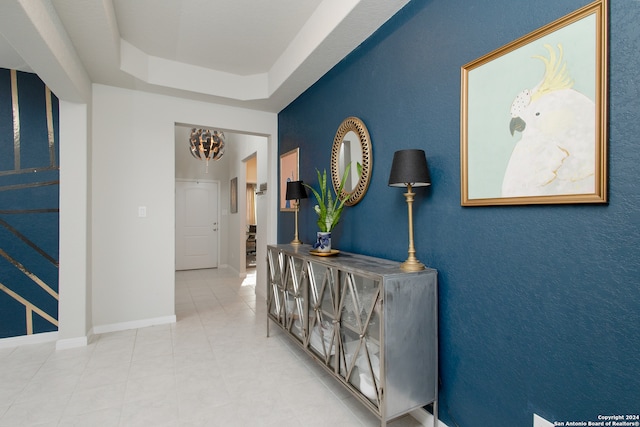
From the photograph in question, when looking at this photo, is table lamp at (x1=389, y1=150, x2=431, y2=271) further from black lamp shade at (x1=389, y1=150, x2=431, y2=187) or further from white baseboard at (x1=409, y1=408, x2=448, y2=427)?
white baseboard at (x1=409, y1=408, x2=448, y2=427)

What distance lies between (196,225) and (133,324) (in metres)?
3.60

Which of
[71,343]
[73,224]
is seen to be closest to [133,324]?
[71,343]

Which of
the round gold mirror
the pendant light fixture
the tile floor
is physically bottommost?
the tile floor

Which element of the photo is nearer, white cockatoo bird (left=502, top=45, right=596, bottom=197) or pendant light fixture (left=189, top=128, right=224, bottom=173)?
white cockatoo bird (left=502, top=45, right=596, bottom=197)

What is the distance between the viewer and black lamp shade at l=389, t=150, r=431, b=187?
1564 millimetres

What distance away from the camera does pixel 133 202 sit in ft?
10.4

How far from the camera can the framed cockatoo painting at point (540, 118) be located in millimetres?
1070

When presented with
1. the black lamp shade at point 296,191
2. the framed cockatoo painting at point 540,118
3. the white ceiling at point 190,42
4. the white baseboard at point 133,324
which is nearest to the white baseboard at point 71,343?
the white baseboard at point 133,324

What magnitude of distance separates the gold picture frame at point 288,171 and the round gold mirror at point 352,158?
2.71 ft

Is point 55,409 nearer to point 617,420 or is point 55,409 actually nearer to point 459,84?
point 617,420

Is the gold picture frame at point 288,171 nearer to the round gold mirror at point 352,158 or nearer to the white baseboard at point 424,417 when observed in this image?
the round gold mirror at point 352,158

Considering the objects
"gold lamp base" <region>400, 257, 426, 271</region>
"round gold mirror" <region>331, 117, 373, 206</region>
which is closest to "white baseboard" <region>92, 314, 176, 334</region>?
"round gold mirror" <region>331, 117, 373, 206</region>

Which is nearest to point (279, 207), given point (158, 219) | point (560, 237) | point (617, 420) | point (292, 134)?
point (292, 134)

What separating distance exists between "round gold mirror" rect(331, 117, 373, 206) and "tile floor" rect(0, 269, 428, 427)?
4.47ft
